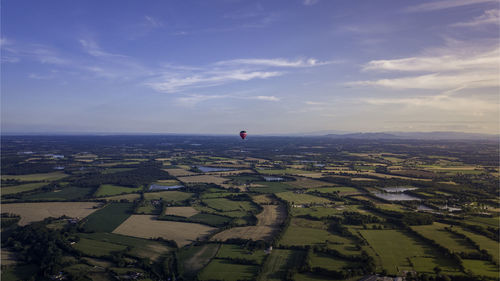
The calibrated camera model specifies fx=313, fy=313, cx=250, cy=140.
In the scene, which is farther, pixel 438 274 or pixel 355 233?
pixel 355 233

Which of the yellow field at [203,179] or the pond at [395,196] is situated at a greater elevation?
the yellow field at [203,179]

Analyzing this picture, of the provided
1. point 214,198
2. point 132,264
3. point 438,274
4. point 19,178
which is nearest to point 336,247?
point 438,274

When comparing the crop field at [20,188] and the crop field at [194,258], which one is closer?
the crop field at [194,258]

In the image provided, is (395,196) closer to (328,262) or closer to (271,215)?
(271,215)

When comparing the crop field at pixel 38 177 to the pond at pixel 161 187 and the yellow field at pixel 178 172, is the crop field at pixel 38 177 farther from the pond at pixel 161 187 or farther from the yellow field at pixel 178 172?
the yellow field at pixel 178 172

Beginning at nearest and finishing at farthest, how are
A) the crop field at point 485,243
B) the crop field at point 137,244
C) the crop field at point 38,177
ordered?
the crop field at point 485,243
the crop field at point 137,244
the crop field at point 38,177

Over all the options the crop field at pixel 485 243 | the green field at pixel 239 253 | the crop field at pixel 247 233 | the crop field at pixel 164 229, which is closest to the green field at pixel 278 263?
the green field at pixel 239 253

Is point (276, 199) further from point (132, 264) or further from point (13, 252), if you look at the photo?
point (13, 252)
